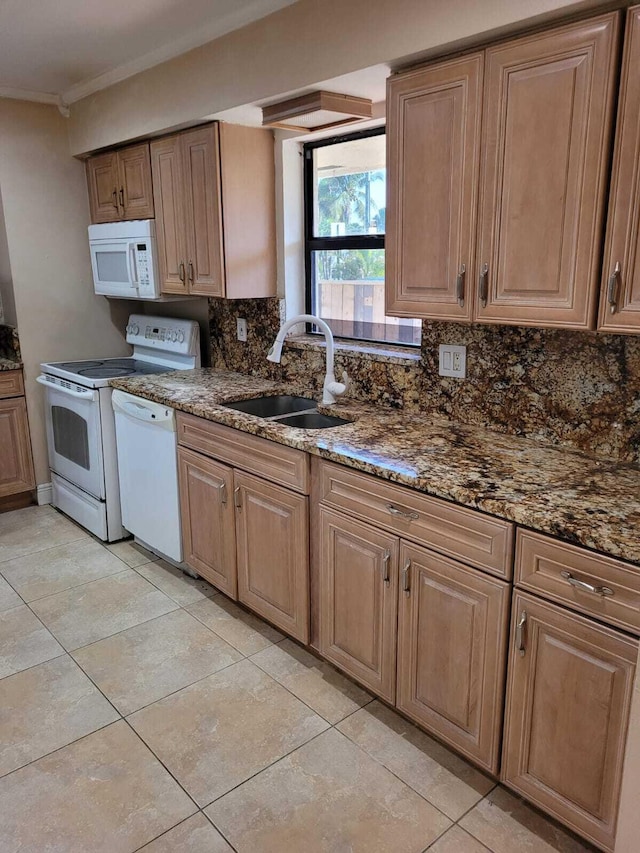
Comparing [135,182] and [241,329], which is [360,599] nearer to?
[241,329]

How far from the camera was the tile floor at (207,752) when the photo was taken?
1.72 m

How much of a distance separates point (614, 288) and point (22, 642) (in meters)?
2.52

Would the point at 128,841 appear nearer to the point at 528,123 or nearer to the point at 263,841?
the point at 263,841

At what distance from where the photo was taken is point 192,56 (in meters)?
2.76

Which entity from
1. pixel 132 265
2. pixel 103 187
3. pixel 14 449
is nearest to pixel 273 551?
pixel 132 265

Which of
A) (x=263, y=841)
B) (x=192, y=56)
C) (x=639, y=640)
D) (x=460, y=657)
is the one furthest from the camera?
(x=192, y=56)

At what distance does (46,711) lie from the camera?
2.21 m

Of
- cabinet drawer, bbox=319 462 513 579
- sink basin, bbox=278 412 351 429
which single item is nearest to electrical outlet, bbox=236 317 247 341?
sink basin, bbox=278 412 351 429

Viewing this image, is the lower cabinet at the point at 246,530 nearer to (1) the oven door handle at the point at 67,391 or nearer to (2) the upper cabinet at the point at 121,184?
(1) the oven door handle at the point at 67,391

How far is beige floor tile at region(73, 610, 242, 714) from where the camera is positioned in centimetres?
231

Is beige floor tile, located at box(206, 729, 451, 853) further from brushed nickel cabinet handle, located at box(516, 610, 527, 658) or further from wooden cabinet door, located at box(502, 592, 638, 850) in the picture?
brushed nickel cabinet handle, located at box(516, 610, 527, 658)

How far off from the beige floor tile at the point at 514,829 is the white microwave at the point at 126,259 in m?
2.76

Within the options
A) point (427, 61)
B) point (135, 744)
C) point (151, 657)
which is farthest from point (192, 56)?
point (135, 744)

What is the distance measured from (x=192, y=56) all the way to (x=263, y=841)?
9.60 ft
